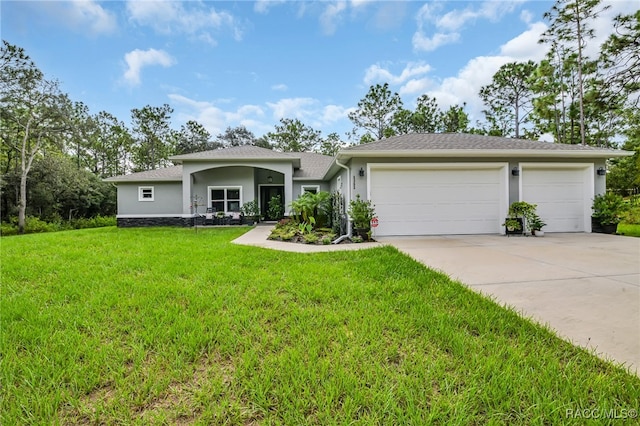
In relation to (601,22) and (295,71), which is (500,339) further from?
(601,22)

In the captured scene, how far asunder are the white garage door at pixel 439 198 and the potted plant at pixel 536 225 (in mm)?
715

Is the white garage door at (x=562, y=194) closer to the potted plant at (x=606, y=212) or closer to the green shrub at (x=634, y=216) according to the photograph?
the potted plant at (x=606, y=212)

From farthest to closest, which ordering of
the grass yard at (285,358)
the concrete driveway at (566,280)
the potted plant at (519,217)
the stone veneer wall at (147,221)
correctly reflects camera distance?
the stone veneer wall at (147,221) → the potted plant at (519,217) → the concrete driveway at (566,280) → the grass yard at (285,358)

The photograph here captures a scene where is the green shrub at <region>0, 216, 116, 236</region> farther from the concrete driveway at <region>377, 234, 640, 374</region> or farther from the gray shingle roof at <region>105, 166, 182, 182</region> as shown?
the concrete driveway at <region>377, 234, 640, 374</region>

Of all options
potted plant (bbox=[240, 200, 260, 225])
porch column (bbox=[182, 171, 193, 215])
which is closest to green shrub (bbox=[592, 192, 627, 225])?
potted plant (bbox=[240, 200, 260, 225])

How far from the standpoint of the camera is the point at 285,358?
2035mm

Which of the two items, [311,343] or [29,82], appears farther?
[29,82]

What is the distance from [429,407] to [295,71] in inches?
551

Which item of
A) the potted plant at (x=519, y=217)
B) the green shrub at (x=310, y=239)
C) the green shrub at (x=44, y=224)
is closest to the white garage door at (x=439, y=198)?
the potted plant at (x=519, y=217)

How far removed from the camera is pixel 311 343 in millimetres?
2244

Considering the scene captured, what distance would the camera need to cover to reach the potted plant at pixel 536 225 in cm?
812

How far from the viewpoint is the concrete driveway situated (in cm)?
237

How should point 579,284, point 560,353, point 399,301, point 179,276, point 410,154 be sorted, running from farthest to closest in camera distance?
point 410,154 → point 179,276 → point 579,284 → point 399,301 → point 560,353

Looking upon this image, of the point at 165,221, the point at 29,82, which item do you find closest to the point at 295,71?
the point at 165,221
